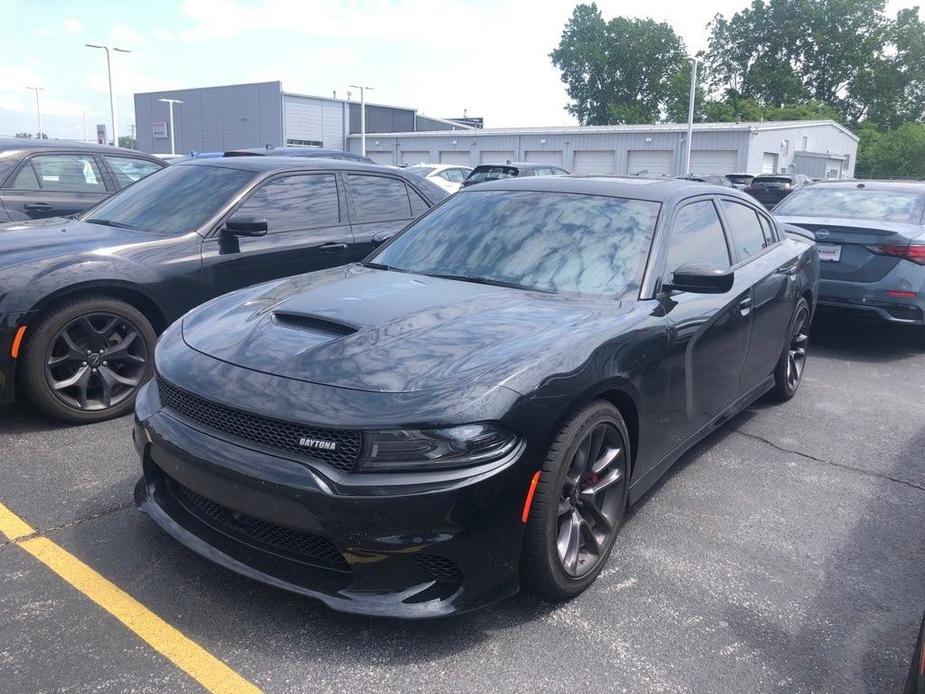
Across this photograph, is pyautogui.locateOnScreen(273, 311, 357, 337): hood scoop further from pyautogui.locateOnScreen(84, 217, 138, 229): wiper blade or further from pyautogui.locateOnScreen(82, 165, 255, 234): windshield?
pyautogui.locateOnScreen(84, 217, 138, 229): wiper blade

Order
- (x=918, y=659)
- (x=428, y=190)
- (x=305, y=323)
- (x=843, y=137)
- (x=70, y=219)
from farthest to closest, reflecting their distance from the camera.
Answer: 1. (x=843, y=137)
2. (x=428, y=190)
3. (x=70, y=219)
4. (x=305, y=323)
5. (x=918, y=659)

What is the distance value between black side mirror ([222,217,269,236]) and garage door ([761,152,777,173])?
125 feet

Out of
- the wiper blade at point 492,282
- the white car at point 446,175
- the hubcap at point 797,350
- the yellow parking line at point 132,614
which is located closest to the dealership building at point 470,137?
the white car at point 446,175

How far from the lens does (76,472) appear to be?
393cm

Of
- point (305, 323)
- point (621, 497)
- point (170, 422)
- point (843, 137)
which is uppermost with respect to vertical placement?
point (843, 137)

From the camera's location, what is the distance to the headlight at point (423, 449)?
8.06ft

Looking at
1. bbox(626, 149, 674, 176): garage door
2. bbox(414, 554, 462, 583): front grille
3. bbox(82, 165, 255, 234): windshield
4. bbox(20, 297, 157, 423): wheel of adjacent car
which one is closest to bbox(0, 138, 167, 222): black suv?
bbox(82, 165, 255, 234): windshield

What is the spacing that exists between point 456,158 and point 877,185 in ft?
129

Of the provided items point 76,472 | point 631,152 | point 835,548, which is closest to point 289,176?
point 76,472

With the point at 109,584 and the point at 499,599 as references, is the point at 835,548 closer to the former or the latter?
the point at 499,599

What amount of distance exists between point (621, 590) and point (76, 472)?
2.73 metres

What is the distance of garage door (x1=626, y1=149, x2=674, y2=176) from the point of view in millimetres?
38781

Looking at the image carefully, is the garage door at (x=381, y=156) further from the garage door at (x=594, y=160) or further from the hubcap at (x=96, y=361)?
the hubcap at (x=96, y=361)

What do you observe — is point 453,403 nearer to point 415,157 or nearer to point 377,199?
point 377,199
